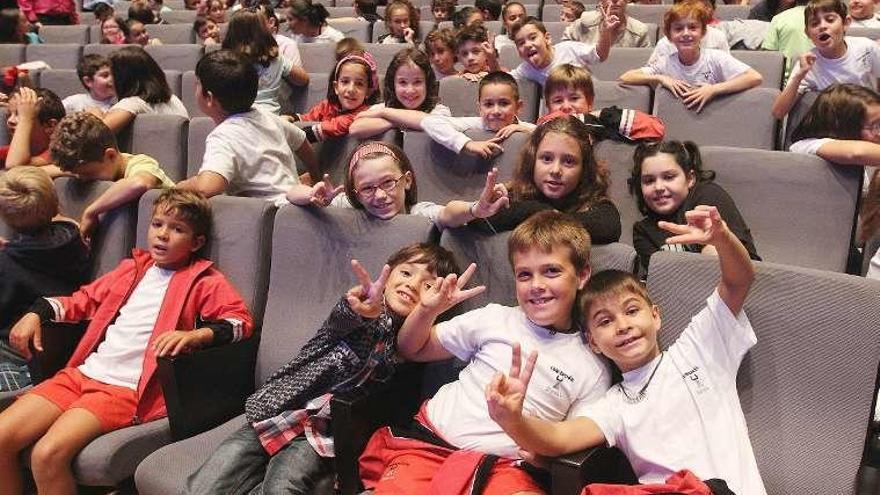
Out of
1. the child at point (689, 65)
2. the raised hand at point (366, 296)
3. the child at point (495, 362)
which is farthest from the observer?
the child at point (689, 65)

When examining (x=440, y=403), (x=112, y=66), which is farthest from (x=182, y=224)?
(x=112, y=66)

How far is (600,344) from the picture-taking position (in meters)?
1.46

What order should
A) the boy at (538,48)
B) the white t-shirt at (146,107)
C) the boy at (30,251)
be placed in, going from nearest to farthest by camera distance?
1. the boy at (30,251)
2. the white t-shirt at (146,107)
3. the boy at (538,48)

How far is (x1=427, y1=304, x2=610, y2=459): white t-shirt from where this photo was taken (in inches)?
58.8

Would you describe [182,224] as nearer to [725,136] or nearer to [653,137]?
[653,137]

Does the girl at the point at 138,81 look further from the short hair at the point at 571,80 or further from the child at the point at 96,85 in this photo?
the short hair at the point at 571,80

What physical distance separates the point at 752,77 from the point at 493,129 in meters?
0.90

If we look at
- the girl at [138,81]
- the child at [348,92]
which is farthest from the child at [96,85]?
the child at [348,92]

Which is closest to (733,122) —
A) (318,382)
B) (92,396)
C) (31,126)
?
(318,382)

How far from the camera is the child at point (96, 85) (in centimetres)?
341

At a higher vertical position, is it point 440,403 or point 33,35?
point 33,35

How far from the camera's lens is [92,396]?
1.84 m

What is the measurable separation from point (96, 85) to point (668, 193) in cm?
257

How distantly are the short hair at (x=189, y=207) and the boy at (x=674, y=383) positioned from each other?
39.7 inches
